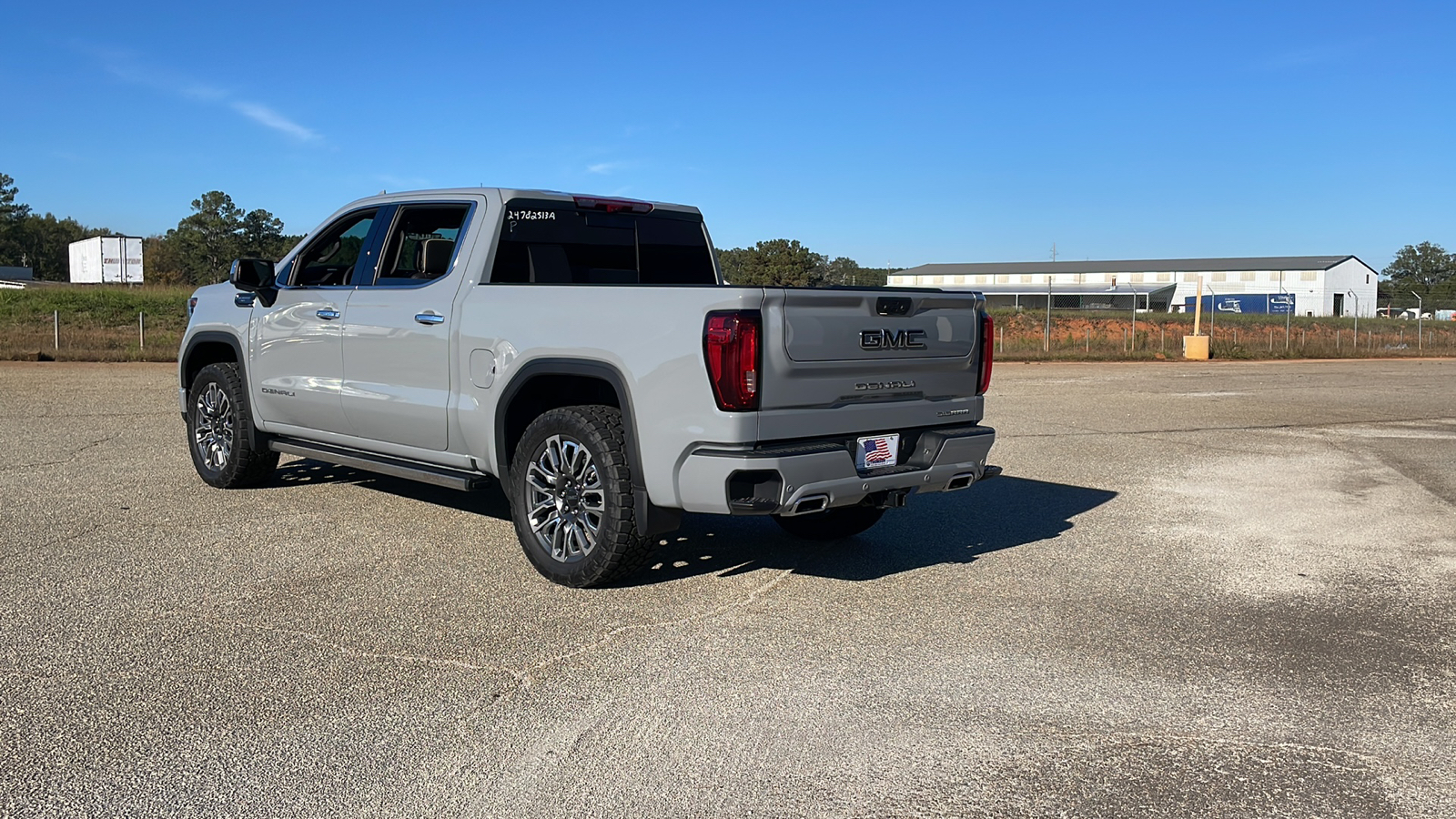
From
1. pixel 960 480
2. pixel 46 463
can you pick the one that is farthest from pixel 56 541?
pixel 960 480

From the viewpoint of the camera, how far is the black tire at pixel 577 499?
18.0ft

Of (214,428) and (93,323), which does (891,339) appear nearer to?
(214,428)

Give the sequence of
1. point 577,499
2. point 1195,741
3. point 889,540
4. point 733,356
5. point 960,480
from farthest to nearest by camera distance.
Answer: point 889,540 → point 960,480 → point 577,499 → point 733,356 → point 1195,741

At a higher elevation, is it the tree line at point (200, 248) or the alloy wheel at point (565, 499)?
the tree line at point (200, 248)

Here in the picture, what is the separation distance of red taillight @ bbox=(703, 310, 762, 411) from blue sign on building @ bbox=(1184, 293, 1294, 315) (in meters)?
101

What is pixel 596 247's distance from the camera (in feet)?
22.9

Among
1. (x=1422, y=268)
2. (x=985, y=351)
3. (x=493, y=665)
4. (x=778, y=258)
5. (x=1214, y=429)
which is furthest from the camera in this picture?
(x=1422, y=268)

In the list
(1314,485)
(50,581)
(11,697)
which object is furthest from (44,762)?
(1314,485)

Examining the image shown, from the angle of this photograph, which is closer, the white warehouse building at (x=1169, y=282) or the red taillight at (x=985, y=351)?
the red taillight at (x=985, y=351)

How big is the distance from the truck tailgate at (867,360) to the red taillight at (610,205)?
2.05 m

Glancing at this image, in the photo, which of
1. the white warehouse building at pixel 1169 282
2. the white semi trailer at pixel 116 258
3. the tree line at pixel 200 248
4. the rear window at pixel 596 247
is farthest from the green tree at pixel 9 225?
the rear window at pixel 596 247

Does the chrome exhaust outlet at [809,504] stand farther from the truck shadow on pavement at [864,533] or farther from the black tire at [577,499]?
the truck shadow on pavement at [864,533]

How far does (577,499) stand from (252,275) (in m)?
3.29

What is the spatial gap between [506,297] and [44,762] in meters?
3.14
